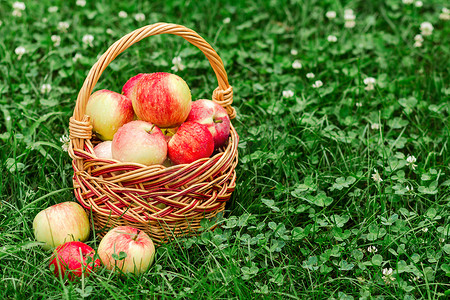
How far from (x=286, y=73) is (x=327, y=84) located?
0.36m

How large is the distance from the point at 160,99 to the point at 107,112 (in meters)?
0.29

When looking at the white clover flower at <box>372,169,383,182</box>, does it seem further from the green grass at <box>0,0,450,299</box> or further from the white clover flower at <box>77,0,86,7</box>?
the white clover flower at <box>77,0,86,7</box>

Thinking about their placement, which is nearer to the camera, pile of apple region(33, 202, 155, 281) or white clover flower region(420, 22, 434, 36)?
pile of apple region(33, 202, 155, 281)

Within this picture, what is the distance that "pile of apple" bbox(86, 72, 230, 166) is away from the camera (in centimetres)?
227

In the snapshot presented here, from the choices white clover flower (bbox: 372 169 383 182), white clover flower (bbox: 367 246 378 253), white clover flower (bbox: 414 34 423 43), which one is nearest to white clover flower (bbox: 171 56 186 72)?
white clover flower (bbox: 372 169 383 182)

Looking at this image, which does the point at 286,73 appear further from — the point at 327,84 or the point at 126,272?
the point at 126,272

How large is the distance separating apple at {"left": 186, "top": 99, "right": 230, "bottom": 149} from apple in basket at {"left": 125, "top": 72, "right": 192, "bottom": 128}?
91mm

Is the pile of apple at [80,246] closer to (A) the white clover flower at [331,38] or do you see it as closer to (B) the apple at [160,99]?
(B) the apple at [160,99]

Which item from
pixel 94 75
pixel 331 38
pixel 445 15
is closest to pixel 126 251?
pixel 94 75

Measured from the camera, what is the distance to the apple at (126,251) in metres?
2.14

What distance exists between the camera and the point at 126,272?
2150mm

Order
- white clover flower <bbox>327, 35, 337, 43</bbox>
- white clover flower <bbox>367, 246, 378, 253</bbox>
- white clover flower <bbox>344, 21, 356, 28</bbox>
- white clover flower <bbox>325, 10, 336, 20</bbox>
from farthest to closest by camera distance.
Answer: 1. white clover flower <bbox>325, 10, 336, 20</bbox>
2. white clover flower <bbox>344, 21, 356, 28</bbox>
3. white clover flower <bbox>327, 35, 337, 43</bbox>
4. white clover flower <bbox>367, 246, 378, 253</bbox>

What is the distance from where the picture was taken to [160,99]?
93.4 inches

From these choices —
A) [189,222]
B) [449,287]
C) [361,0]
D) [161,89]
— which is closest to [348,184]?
[449,287]
